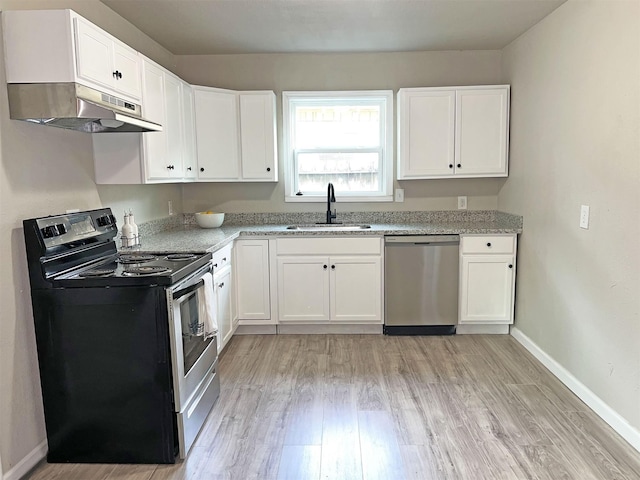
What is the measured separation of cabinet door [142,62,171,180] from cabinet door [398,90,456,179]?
1927mm

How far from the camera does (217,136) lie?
3854 mm

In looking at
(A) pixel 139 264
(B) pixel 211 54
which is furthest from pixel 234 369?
(B) pixel 211 54

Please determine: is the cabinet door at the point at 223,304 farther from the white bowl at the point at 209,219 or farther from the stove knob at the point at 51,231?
the stove knob at the point at 51,231

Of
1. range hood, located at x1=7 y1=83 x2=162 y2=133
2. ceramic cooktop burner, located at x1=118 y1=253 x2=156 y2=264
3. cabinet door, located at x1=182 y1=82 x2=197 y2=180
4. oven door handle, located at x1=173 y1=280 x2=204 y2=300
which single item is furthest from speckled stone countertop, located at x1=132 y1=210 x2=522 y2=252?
range hood, located at x1=7 y1=83 x2=162 y2=133

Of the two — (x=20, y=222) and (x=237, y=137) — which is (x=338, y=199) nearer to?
(x=237, y=137)

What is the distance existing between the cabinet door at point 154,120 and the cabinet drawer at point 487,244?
2.32 m

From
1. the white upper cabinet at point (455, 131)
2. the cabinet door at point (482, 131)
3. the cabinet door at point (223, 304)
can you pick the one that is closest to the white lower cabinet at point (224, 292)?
the cabinet door at point (223, 304)

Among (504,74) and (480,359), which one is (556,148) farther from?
(480,359)

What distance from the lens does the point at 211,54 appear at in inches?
160

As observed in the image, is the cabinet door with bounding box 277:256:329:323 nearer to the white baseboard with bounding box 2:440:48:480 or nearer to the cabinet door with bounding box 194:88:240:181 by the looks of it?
the cabinet door with bounding box 194:88:240:181

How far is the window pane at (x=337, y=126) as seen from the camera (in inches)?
165

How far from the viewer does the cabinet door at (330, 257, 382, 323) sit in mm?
3711

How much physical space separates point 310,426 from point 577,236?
6.32 ft

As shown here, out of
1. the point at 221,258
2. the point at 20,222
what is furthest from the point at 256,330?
the point at 20,222
